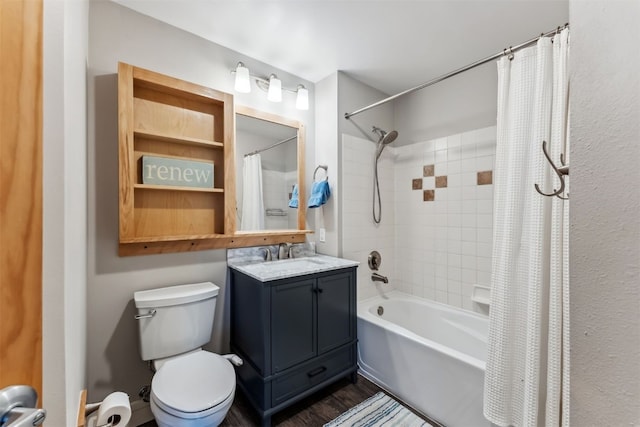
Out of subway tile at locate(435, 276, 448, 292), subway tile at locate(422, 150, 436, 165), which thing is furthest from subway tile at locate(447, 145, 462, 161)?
subway tile at locate(435, 276, 448, 292)

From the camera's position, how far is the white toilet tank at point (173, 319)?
140cm

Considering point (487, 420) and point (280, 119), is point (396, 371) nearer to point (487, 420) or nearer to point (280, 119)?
point (487, 420)

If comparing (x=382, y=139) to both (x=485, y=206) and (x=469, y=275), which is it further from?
(x=469, y=275)

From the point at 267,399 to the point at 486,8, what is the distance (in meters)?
2.59

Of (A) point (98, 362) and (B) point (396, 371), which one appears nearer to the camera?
(A) point (98, 362)

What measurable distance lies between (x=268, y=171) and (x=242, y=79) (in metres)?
0.68

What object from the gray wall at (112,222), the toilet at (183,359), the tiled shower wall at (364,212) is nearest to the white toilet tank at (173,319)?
the toilet at (183,359)

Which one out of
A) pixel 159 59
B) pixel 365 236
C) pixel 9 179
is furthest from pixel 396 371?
pixel 159 59

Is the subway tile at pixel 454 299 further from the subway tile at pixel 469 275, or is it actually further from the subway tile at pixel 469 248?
the subway tile at pixel 469 248

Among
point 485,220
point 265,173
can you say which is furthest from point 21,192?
point 485,220

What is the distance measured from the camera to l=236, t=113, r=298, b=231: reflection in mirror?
1935 mm

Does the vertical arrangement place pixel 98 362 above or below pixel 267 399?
above

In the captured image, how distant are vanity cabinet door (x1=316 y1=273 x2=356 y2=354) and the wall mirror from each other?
0.64 meters

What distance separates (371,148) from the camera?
2.42m
